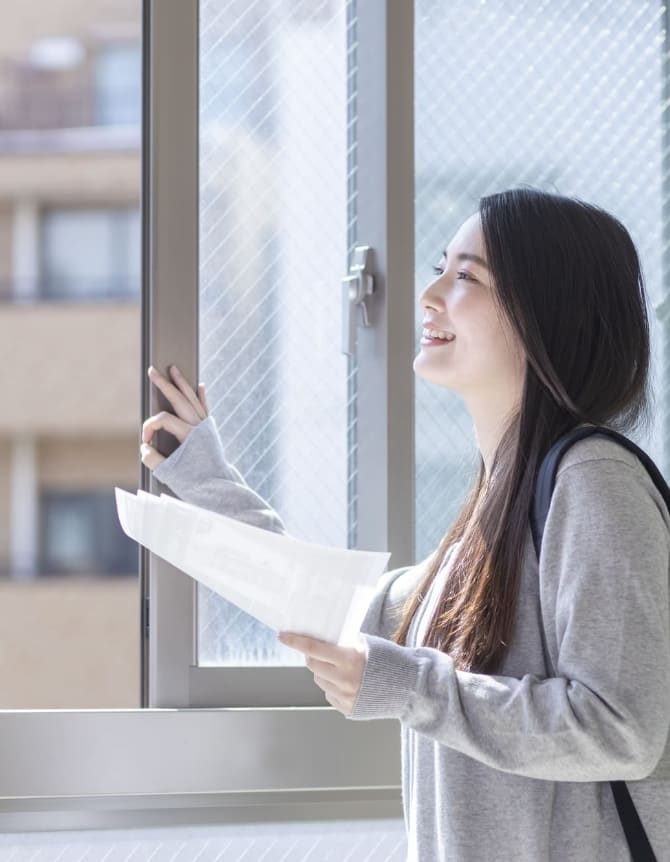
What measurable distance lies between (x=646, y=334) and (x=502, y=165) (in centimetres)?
57

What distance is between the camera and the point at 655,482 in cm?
100

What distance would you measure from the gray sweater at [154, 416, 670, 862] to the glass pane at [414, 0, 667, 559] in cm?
55

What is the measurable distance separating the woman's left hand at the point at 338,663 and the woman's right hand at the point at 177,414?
0.49 metres

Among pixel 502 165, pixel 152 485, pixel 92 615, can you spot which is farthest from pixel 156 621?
pixel 92 615

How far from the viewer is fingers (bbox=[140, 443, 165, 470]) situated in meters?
1.39

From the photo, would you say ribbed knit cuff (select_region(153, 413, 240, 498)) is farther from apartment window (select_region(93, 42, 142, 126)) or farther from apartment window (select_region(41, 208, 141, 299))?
apartment window (select_region(41, 208, 141, 299))

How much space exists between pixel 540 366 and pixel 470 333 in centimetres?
11

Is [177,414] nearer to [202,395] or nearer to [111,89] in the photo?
[202,395]

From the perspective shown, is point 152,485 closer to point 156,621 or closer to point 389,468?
point 156,621

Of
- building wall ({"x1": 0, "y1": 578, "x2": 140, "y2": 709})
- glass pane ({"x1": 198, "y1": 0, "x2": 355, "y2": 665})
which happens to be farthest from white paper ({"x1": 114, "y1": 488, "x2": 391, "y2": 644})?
building wall ({"x1": 0, "y1": 578, "x2": 140, "y2": 709})

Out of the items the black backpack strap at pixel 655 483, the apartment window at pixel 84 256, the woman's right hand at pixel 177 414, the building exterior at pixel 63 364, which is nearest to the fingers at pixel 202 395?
the woman's right hand at pixel 177 414

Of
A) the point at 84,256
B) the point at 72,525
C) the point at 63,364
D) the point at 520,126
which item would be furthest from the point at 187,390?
the point at 63,364

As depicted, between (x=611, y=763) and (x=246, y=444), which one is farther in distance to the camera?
(x=246, y=444)

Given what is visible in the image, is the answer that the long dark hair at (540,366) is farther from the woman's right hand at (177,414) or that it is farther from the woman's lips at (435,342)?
the woman's right hand at (177,414)
